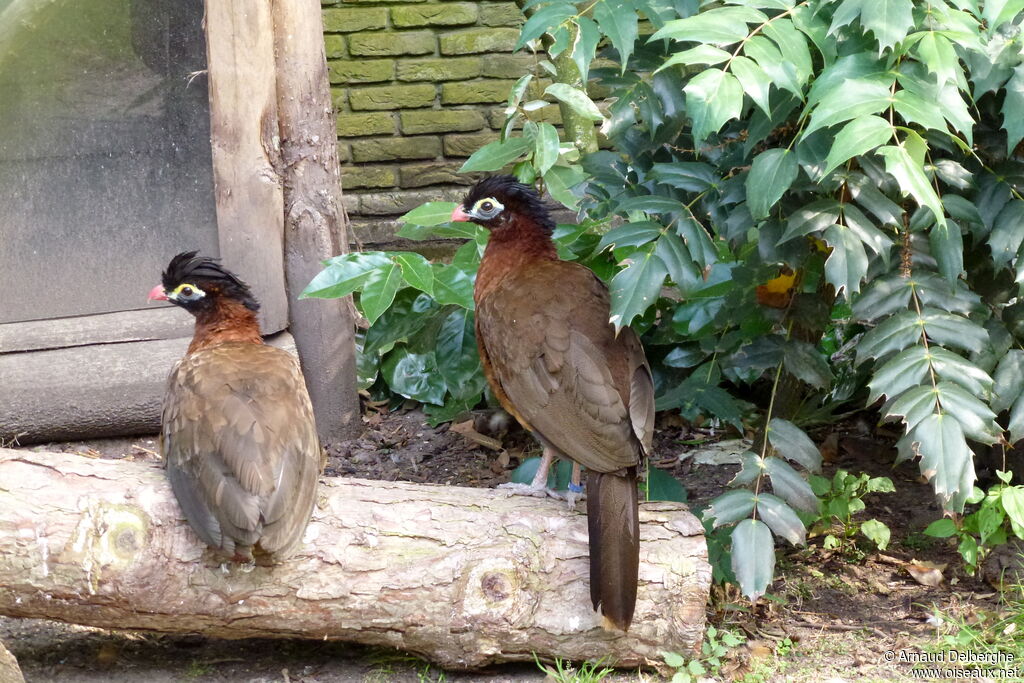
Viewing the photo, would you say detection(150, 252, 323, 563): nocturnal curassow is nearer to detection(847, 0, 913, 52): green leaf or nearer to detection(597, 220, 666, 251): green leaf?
detection(597, 220, 666, 251): green leaf

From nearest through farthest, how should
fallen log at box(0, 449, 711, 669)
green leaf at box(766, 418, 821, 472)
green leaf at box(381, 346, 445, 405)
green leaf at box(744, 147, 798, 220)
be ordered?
green leaf at box(744, 147, 798, 220) → fallen log at box(0, 449, 711, 669) → green leaf at box(766, 418, 821, 472) → green leaf at box(381, 346, 445, 405)

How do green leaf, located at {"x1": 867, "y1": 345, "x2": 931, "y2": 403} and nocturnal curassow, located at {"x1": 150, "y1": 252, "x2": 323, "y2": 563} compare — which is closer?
green leaf, located at {"x1": 867, "y1": 345, "x2": 931, "y2": 403}

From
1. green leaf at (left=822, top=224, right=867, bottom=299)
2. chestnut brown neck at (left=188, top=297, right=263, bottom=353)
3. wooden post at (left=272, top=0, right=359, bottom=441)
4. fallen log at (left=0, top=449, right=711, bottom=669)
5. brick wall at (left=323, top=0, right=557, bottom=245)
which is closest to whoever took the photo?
green leaf at (left=822, top=224, right=867, bottom=299)

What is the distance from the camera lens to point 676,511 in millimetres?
3641

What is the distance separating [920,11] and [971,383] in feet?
3.51

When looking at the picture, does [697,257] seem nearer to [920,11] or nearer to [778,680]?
[920,11]

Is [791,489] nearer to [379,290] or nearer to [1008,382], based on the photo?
[1008,382]

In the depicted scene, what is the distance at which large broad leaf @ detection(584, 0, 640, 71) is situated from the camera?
306cm

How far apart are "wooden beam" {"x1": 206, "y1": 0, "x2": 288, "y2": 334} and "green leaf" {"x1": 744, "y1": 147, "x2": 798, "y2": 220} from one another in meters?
2.79

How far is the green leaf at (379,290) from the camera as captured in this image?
4246 millimetres

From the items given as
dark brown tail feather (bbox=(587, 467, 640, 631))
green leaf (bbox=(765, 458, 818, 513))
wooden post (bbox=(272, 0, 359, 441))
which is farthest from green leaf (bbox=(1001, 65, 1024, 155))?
wooden post (bbox=(272, 0, 359, 441))

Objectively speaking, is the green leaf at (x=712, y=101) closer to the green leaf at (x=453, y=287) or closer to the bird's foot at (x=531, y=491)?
the bird's foot at (x=531, y=491)

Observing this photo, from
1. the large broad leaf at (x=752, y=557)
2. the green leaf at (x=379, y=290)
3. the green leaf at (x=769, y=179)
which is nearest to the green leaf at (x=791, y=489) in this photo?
the large broad leaf at (x=752, y=557)

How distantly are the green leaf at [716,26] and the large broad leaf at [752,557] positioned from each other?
1.47m
